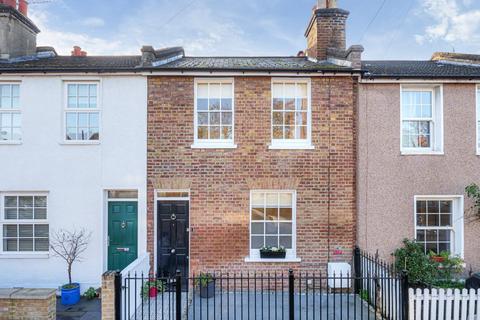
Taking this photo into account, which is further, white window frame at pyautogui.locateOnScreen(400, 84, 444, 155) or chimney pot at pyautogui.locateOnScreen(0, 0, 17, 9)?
chimney pot at pyautogui.locateOnScreen(0, 0, 17, 9)

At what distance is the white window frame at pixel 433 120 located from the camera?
9500 mm

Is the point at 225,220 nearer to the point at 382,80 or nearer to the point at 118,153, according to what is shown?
the point at 118,153

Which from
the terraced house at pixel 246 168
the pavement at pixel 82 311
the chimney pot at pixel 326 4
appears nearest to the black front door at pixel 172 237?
the terraced house at pixel 246 168

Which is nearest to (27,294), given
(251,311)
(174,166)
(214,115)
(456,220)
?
(174,166)

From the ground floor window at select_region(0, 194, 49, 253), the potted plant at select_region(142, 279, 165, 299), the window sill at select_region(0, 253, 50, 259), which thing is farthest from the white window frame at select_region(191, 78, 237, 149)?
the window sill at select_region(0, 253, 50, 259)

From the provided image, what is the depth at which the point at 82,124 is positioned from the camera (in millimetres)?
9398

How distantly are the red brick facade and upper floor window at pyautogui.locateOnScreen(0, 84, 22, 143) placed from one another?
3.77 meters

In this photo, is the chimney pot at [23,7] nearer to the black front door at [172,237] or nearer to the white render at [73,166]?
the white render at [73,166]

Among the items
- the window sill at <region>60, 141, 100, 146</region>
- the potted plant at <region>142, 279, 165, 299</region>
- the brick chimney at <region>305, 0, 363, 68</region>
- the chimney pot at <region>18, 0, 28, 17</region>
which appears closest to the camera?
the potted plant at <region>142, 279, 165, 299</region>

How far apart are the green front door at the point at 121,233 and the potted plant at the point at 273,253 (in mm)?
3558

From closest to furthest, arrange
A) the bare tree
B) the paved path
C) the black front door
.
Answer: the paved path < the bare tree < the black front door

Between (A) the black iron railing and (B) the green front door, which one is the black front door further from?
(B) the green front door

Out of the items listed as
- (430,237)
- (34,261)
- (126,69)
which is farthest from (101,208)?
(430,237)

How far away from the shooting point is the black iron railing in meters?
6.70
